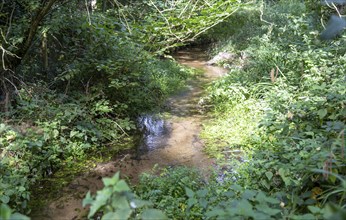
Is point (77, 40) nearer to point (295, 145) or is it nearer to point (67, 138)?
point (67, 138)

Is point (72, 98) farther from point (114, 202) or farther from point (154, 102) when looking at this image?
point (114, 202)

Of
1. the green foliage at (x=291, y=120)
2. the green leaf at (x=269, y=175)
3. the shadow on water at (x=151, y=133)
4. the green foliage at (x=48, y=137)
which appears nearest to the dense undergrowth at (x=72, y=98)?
the green foliage at (x=48, y=137)

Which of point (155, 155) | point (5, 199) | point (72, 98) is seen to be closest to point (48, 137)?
point (5, 199)

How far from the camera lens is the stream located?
374 cm

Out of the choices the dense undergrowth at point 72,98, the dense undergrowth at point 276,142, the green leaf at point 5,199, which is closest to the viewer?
the dense undergrowth at point 276,142

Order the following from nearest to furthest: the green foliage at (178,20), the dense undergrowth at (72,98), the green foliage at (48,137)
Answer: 1. the green foliage at (48,137)
2. the dense undergrowth at (72,98)
3. the green foliage at (178,20)

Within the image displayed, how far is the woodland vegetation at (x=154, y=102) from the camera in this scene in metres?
3.16

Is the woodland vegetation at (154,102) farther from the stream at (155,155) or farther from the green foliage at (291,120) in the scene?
the stream at (155,155)

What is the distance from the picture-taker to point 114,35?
5.50 m

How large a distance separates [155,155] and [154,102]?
2.25 metres

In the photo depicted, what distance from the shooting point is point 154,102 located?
23.3ft

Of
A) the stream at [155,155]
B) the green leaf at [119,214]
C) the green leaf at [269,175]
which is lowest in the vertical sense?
the stream at [155,155]

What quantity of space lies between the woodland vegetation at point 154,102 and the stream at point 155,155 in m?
0.27

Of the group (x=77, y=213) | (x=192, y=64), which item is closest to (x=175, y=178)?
(x=77, y=213)
